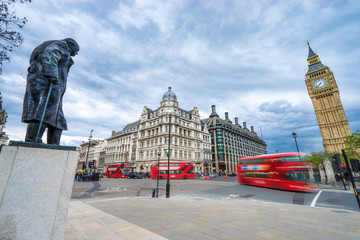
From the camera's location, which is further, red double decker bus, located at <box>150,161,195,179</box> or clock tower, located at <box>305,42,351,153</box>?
clock tower, located at <box>305,42,351,153</box>

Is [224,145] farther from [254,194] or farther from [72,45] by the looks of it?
[72,45]

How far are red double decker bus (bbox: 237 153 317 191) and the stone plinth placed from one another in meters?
17.5

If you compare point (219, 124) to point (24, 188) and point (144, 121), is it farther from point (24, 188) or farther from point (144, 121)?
point (24, 188)

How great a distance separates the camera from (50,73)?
3164 mm

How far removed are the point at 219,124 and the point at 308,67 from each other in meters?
63.4

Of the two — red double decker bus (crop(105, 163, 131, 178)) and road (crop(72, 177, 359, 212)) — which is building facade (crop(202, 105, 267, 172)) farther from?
road (crop(72, 177, 359, 212))

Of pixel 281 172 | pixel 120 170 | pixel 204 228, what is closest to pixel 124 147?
pixel 120 170

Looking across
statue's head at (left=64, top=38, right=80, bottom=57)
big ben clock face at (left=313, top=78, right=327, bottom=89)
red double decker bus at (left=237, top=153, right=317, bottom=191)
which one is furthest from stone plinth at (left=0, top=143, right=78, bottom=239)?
big ben clock face at (left=313, top=78, right=327, bottom=89)

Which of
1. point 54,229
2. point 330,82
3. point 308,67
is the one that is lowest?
point 54,229

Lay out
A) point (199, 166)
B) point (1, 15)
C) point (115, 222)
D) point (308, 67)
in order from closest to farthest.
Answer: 1. point (115, 222)
2. point (1, 15)
3. point (199, 166)
4. point (308, 67)

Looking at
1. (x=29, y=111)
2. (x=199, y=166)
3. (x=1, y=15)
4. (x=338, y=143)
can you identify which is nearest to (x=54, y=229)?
(x=29, y=111)

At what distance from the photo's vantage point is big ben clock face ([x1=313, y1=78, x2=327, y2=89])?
76.1 metres

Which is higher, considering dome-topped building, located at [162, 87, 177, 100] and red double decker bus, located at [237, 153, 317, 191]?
dome-topped building, located at [162, 87, 177, 100]

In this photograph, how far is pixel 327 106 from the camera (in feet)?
240
